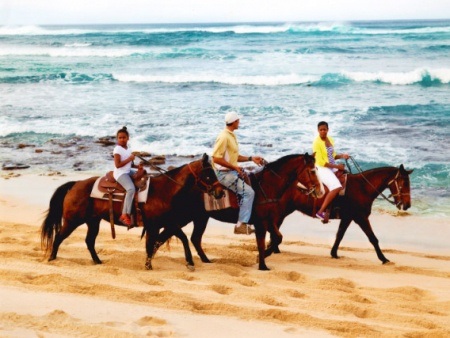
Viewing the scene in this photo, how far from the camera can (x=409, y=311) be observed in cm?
724

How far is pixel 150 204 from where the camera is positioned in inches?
349

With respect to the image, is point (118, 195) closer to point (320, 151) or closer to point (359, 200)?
point (320, 151)

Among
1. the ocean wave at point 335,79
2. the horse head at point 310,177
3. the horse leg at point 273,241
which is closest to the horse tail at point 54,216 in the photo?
the horse leg at point 273,241

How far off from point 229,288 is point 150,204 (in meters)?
1.87

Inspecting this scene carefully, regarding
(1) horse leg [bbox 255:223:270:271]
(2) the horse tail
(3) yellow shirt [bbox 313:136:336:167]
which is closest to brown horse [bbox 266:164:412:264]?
(3) yellow shirt [bbox 313:136:336:167]

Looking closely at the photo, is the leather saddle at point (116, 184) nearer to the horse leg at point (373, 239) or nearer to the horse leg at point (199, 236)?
the horse leg at point (199, 236)

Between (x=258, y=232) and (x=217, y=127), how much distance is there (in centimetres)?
1477

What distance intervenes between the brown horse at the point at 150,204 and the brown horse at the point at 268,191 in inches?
12.7

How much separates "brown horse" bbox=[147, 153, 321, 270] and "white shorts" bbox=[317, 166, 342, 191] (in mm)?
723

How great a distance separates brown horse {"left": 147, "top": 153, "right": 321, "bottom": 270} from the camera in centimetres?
916

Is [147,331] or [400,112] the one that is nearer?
[147,331]

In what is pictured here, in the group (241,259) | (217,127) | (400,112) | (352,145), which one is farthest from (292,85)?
(241,259)

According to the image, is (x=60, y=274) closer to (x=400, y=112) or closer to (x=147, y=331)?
(x=147, y=331)

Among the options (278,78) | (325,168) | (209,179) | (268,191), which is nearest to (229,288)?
(209,179)
